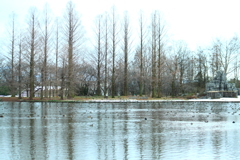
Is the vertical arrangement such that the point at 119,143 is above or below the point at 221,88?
below

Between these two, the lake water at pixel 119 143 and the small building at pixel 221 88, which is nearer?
the lake water at pixel 119 143

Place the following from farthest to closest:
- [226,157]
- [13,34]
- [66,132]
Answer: [13,34] < [66,132] < [226,157]

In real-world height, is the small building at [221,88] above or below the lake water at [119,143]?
above

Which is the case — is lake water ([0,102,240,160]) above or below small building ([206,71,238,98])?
below

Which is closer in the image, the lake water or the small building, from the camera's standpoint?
the lake water

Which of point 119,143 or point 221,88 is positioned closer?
point 119,143

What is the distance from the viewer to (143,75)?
5706 cm

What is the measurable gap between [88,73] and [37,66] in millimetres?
28024

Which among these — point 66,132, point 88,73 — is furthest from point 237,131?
point 88,73

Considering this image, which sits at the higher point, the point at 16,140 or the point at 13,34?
the point at 13,34

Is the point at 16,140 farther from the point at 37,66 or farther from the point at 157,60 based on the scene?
the point at 157,60

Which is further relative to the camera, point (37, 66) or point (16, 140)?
point (37, 66)

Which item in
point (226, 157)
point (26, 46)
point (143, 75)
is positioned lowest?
point (226, 157)

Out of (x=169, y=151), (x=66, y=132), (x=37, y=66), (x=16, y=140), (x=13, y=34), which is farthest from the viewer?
(x=13, y=34)
